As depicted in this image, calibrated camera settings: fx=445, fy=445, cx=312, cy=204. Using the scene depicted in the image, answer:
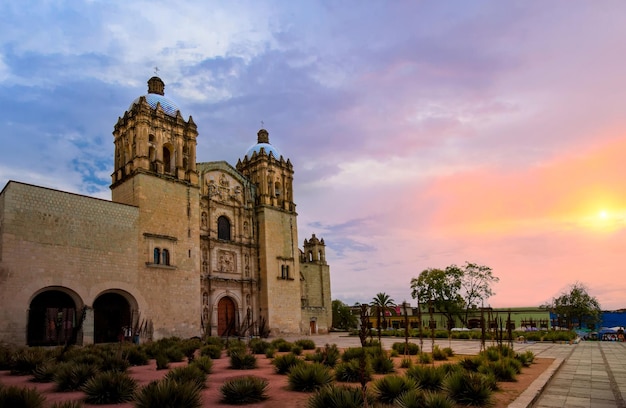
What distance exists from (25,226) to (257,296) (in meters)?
17.6

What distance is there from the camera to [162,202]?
2775 centimetres

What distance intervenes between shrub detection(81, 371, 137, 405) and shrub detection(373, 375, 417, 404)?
4816 mm

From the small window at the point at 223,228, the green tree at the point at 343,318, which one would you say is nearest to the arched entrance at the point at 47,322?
the small window at the point at 223,228

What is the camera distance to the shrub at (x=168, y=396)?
292 inches

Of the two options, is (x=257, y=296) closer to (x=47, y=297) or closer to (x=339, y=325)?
(x=47, y=297)

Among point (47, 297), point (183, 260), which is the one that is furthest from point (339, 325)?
point (47, 297)

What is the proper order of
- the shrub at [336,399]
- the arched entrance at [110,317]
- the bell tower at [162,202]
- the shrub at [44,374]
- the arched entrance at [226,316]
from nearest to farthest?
the shrub at [336,399]
the shrub at [44,374]
the arched entrance at [110,317]
the bell tower at [162,202]
the arched entrance at [226,316]

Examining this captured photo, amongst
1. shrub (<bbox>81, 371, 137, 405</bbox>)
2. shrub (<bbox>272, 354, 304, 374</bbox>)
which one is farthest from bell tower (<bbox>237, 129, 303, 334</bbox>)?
shrub (<bbox>81, 371, 137, 405</bbox>)

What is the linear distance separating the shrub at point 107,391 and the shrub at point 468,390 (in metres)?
6.26

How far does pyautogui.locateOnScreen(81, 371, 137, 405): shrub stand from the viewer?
8758 millimetres

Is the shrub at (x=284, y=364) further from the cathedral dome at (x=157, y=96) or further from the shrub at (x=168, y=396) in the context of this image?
the cathedral dome at (x=157, y=96)

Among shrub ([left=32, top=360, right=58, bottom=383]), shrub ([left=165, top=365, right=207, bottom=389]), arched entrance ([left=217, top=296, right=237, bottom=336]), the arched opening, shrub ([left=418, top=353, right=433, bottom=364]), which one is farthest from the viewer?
arched entrance ([left=217, top=296, right=237, bottom=336])

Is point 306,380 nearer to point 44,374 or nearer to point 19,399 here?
point 19,399

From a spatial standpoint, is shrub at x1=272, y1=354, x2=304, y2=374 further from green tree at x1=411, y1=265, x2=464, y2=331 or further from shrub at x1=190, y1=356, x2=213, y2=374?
green tree at x1=411, y1=265, x2=464, y2=331
